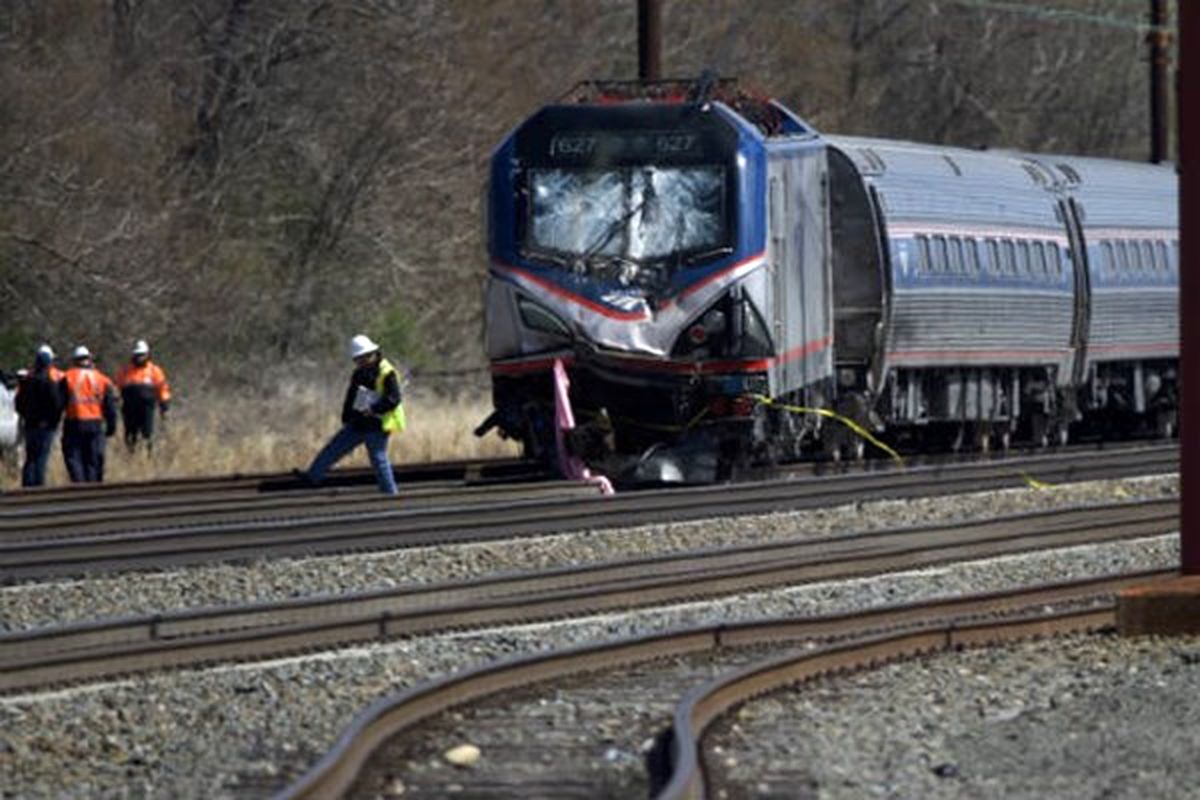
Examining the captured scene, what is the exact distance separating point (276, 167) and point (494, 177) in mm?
17501

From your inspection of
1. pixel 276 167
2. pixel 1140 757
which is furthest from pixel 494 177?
pixel 276 167

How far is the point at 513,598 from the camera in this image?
1571 centimetres

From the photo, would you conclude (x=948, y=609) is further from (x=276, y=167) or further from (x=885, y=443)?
(x=276, y=167)

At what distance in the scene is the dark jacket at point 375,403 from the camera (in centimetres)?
2270

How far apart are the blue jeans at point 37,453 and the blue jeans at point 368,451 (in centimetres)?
352

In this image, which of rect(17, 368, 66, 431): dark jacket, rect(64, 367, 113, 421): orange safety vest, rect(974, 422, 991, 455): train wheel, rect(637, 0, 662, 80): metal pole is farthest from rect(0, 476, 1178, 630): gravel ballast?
rect(637, 0, 662, 80): metal pole

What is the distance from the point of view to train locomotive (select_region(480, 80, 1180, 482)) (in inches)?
962

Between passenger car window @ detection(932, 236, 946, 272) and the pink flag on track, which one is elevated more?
passenger car window @ detection(932, 236, 946, 272)

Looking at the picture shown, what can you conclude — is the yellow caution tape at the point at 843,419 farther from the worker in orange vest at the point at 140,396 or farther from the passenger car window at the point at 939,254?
the worker in orange vest at the point at 140,396

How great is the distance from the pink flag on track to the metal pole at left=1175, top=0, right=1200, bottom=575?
9.46 meters

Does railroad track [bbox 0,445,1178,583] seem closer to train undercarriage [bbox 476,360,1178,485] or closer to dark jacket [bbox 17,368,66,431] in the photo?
train undercarriage [bbox 476,360,1178,485]

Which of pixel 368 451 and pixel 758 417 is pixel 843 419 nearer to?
pixel 758 417

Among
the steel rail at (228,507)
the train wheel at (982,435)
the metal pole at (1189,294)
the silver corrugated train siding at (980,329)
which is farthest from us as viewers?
the train wheel at (982,435)

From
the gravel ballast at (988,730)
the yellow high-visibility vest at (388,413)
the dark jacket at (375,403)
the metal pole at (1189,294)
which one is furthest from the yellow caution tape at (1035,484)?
the gravel ballast at (988,730)
